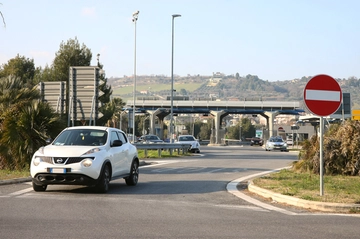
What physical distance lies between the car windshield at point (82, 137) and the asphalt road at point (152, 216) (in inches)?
47.8

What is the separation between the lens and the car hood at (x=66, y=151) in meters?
14.2

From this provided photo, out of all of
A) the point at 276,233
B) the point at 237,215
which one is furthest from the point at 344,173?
the point at 276,233

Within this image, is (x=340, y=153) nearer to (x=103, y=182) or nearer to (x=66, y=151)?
(x=103, y=182)

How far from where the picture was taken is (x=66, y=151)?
1428 cm

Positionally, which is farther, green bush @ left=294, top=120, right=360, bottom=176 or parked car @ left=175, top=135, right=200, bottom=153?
parked car @ left=175, top=135, right=200, bottom=153

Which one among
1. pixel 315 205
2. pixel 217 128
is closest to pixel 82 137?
pixel 315 205

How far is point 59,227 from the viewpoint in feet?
29.8

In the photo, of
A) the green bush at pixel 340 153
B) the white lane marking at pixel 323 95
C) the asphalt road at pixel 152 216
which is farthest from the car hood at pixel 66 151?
the green bush at pixel 340 153

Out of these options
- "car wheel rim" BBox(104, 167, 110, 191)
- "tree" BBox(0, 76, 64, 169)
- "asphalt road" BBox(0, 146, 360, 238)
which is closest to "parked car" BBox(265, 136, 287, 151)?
"tree" BBox(0, 76, 64, 169)

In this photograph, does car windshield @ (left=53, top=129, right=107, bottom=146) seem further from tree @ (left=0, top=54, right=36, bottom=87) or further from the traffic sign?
tree @ (left=0, top=54, right=36, bottom=87)

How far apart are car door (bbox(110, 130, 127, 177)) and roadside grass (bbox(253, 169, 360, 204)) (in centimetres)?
366

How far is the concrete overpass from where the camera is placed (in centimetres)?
9925

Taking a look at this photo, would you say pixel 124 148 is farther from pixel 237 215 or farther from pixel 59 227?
pixel 59 227

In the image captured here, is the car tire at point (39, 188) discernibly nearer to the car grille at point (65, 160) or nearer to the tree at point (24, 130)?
the car grille at point (65, 160)
